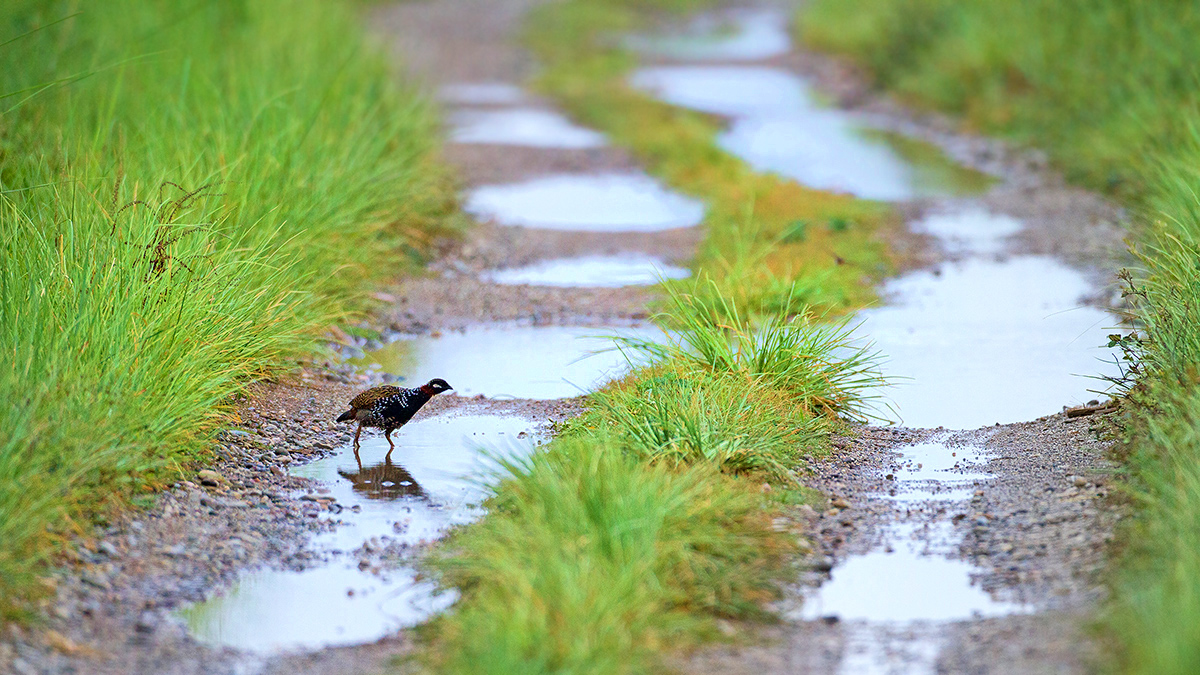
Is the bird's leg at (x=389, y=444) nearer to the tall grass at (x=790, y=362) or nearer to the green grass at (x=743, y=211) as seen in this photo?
the tall grass at (x=790, y=362)

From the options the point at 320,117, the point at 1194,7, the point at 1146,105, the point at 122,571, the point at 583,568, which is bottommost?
the point at 122,571

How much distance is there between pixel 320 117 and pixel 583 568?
4.85 meters

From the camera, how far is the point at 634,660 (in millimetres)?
3055

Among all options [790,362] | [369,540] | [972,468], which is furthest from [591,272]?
[369,540]

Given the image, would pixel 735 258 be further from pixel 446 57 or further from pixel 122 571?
pixel 446 57

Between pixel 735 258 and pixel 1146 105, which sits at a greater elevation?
pixel 1146 105

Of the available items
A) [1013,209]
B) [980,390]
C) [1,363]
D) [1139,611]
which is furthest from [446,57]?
[1139,611]

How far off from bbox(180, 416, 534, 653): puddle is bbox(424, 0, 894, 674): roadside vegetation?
15cm

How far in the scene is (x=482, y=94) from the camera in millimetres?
15008

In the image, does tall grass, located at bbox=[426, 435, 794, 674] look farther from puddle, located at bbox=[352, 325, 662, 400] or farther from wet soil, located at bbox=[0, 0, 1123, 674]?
puddle, located at bbox=[352, 325, 662, 400]

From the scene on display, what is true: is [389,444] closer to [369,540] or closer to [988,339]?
[369,540]

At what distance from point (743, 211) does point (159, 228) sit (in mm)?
4463

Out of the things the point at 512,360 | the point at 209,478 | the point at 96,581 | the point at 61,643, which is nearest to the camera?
the point at 61,643

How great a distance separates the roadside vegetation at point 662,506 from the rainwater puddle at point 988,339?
0.83 feet
